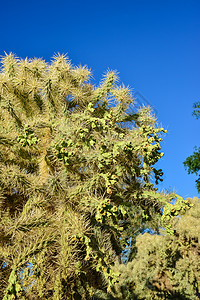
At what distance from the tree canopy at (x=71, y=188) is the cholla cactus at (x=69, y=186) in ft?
0.05

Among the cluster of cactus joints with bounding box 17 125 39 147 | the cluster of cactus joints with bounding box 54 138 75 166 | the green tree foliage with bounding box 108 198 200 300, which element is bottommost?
the green tree foliage with bounding box 108 198 200 300

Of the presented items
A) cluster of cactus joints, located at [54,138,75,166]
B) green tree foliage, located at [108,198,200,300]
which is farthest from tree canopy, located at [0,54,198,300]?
green tree foliage, located at [108,198,200,300]

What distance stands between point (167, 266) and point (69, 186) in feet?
10.6

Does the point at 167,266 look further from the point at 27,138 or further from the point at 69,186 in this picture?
the point at 27,138

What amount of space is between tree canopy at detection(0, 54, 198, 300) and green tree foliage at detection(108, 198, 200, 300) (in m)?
1.44

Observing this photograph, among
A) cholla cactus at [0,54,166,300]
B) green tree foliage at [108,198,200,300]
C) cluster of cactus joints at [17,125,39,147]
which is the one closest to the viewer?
cholla cactus at [0,54,166,300]

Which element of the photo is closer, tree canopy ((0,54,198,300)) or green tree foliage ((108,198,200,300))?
tree canopy ((0,54,198,300))

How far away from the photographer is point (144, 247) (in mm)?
6668

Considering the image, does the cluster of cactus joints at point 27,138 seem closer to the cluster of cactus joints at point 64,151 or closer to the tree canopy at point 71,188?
the tree canopy at point 71,188

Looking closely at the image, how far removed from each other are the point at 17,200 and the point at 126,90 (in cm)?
258

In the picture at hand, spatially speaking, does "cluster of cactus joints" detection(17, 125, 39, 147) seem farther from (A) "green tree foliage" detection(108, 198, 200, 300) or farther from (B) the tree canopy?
(A) "green tree foliage" detection(108, 198, 200, 300)

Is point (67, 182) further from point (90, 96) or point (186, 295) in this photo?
point (186, 295)

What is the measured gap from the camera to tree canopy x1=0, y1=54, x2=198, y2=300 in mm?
3850

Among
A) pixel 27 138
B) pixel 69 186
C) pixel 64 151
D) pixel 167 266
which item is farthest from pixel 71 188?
pixel 167 266
